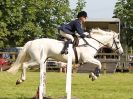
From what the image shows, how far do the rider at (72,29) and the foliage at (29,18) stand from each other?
106 ft

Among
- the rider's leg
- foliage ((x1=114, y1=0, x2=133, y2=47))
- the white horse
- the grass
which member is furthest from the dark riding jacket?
foliage ((x1=114, y1=0, x2=133, y2=47))

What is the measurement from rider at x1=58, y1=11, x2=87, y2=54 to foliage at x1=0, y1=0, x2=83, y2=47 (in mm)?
32341

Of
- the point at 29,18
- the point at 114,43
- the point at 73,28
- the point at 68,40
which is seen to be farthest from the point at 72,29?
the point at 29,18

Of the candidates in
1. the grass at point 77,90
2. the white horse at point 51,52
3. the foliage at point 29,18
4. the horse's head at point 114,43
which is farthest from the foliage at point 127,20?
the white horse at point 51,52

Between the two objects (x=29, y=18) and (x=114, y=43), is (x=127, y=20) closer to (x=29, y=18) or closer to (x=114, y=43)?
(x=29, y=18)

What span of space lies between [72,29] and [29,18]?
35.9 metres

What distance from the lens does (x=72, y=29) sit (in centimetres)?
1260

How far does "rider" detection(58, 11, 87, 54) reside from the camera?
12.3 metres

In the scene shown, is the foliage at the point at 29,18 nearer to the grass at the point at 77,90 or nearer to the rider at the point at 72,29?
the grass at the point at 77,90

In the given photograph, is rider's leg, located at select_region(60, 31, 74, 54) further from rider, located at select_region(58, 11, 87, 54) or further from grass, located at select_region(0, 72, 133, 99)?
grass, located at select_region(0, 72, 133, 99)

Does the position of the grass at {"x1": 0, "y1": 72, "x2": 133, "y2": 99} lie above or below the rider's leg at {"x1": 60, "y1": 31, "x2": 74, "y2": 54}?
below

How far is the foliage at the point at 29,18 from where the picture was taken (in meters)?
46.1

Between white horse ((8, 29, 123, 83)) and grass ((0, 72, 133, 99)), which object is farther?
grass ((0, 72, 133, 99))

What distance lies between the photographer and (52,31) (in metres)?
50.7
